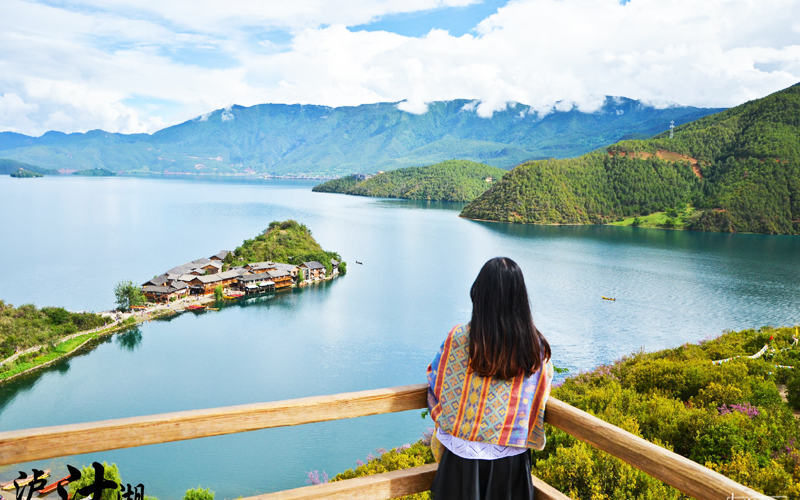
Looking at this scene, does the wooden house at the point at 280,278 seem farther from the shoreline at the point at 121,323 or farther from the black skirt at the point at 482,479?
the black skirt at the point at 482,479

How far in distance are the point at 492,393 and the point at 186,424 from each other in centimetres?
98

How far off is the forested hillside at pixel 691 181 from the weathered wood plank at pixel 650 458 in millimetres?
73560

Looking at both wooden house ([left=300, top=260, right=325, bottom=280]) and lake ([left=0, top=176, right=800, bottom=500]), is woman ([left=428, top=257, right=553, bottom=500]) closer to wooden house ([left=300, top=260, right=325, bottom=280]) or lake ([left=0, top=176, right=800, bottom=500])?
lake ([left=0, top=176, right=800, bottom=500])

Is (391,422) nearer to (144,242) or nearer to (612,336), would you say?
(612,336)

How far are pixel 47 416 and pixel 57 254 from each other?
102ft

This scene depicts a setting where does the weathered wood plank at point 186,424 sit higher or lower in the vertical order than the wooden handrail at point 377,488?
higher

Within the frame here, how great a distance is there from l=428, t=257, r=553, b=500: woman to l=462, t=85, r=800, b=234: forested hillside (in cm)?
7368

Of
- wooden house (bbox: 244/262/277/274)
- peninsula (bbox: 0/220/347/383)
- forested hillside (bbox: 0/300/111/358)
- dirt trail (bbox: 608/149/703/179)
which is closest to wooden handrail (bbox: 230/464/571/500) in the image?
peninsula (bbox: 0/220/347/383)

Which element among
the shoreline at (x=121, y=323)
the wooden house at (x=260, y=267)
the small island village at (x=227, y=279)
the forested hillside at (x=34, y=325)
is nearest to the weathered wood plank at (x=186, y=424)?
the shoreline at (x=121, y=323)

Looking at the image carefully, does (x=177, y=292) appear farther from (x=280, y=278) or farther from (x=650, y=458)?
(x=650, y=458)

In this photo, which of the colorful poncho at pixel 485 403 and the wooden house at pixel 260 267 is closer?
the colorful poncho at pixel 485 403

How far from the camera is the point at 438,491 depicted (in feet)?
5.49

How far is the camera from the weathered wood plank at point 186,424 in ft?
4.48

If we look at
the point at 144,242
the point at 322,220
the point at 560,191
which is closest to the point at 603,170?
the point at 560,191
